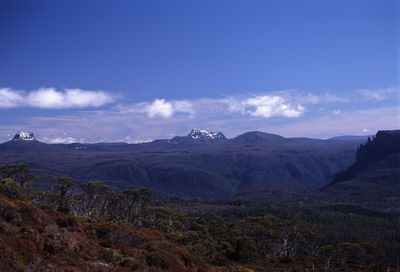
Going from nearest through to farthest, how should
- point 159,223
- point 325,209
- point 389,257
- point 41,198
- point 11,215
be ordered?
1. point 11,215
2. point 159,223
3. point 41,198
4. point 389,257
5. point 325,209

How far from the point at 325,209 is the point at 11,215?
597 ft

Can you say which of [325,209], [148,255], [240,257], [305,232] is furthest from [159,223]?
[325,209]

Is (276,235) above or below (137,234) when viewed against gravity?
below

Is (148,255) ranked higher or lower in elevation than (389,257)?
higher

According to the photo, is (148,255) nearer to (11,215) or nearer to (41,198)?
(11,215)

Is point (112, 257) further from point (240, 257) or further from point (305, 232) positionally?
point (305, 232)

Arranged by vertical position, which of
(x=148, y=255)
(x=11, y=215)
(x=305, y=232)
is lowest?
(x=305, y=232)

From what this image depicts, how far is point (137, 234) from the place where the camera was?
25.6m

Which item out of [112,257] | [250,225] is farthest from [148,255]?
[250,225]

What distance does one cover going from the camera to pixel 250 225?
205ft

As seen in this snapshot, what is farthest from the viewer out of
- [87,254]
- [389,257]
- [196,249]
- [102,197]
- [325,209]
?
[325,209]

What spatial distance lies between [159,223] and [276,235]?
24872 mm

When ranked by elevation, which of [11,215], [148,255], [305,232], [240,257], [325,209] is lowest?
[325,209]

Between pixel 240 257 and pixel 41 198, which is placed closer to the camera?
pixel 240 257
